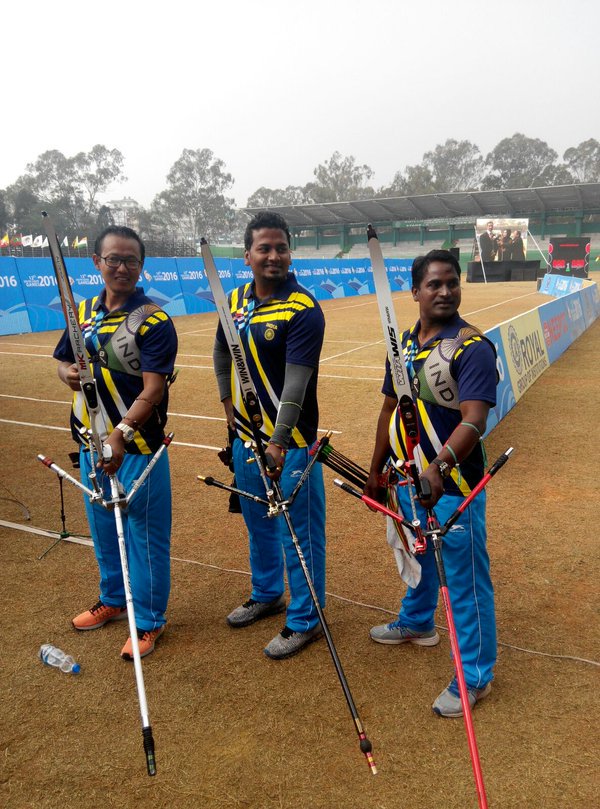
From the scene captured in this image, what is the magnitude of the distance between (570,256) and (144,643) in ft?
152

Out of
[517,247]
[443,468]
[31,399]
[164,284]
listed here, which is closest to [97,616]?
[443,468]

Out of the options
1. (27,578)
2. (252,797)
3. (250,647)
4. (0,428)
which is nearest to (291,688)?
(250,647)

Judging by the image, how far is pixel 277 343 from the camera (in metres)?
3.29

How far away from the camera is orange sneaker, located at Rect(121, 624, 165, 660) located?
3432 millimetres

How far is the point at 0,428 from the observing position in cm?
835

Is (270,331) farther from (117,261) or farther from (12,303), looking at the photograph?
(12,303)

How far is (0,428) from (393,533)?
22.8 feet

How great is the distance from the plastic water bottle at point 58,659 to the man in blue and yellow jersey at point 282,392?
3.51 feet

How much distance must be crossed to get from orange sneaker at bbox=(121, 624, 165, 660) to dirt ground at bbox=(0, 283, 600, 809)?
0.21ft

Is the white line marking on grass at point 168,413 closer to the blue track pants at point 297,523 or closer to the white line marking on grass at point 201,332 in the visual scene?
the blue track pants at point 297,523

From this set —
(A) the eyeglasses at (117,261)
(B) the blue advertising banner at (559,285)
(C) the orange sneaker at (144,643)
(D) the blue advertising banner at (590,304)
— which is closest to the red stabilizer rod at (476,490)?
(C) the orange sneaker at (144,643)

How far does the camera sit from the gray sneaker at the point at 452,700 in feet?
9.68

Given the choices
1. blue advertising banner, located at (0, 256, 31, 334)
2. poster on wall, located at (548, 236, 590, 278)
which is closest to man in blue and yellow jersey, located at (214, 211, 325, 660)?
blue advertising banner, located at (0, 256, 31, 334)

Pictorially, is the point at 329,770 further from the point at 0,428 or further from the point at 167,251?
the point at 167,251
